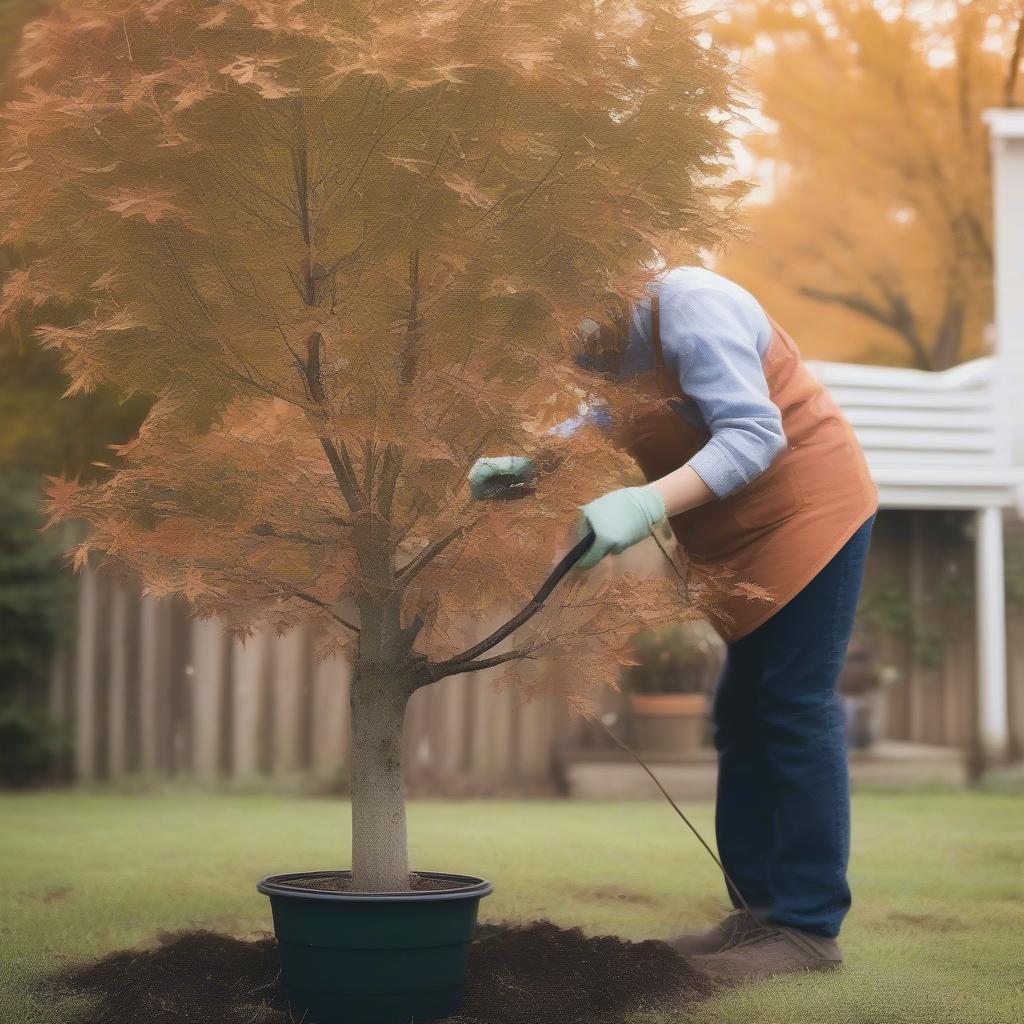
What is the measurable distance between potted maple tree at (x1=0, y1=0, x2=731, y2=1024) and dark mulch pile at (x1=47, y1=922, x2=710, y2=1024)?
14 centimetres

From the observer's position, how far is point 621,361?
2807 millimetres

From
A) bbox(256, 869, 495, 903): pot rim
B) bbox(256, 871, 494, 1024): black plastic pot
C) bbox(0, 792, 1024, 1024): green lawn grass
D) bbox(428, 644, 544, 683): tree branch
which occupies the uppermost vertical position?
bbox(428, 644, 544, 683): tree branch

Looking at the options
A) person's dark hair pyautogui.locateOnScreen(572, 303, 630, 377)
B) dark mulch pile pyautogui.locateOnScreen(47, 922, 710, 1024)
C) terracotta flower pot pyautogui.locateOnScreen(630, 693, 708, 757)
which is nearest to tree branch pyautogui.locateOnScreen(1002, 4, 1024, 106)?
terracotta flower pot pyautogui.locateOnScreen(630, 693, 708, 757)

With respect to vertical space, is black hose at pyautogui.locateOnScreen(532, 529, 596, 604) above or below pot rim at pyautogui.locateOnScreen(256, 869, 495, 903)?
above

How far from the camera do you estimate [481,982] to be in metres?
2.58

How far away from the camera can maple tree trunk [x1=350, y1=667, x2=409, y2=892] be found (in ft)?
8.36

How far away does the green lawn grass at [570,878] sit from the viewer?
8.77 feet

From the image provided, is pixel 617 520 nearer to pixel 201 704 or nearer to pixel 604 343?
pixel 604 343

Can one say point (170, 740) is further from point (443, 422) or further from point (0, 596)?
point (443, 422)

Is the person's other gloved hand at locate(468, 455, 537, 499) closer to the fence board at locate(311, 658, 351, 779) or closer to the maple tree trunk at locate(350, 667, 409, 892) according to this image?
the maple tree trunk at locate(350, 667, 409, 892)

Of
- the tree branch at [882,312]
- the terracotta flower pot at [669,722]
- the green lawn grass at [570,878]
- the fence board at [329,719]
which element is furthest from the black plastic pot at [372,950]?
the tree branch at [882,312]

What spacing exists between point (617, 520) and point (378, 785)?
71 cm

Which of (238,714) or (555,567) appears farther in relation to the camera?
(238,714)

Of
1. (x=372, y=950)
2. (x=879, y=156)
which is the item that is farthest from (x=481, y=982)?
(x=879, y=156)
